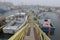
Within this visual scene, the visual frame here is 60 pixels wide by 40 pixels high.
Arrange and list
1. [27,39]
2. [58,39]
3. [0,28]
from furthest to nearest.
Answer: [0,28]
[58,39]
[27,39]

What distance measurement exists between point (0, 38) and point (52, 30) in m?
8.04

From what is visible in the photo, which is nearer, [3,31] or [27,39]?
[27,39]

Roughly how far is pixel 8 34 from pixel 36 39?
27.8ft

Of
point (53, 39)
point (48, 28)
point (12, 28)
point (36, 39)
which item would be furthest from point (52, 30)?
point (36, 39)

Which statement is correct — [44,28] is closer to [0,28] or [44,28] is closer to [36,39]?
[0,28]

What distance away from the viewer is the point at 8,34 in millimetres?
28641

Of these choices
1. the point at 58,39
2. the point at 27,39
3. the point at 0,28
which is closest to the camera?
the point at 27,39

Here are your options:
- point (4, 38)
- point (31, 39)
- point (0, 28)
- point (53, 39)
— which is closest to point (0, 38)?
point (4, 38)

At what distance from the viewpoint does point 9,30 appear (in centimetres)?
2808

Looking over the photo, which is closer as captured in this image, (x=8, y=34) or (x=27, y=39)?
(x=27, y=39)

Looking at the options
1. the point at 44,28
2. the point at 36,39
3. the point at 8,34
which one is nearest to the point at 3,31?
the point at 8,34

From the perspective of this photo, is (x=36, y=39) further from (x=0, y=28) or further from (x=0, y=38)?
(x=0, y=28)

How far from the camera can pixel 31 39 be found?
2030cm

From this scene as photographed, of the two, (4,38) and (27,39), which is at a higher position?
(27,39)
